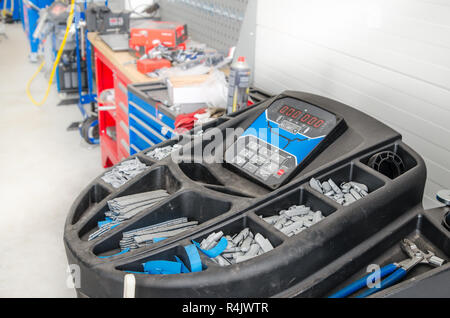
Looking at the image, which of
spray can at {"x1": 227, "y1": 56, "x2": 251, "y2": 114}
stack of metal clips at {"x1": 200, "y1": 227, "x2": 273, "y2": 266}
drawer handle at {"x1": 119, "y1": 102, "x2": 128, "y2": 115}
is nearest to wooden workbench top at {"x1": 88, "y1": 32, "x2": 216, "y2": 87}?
drawer handle at {"x1": 119, "y1": 102, "x2": 128, "y2": 115}

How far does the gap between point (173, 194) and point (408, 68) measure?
84 cm

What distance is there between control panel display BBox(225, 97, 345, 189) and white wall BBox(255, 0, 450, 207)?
0.32 meters

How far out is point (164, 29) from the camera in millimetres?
2869

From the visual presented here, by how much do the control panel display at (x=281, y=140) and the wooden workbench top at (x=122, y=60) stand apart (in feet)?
3.67

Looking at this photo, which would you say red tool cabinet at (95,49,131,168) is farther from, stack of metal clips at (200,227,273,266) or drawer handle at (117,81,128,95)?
stack of metal clips at (200,227,273,266)

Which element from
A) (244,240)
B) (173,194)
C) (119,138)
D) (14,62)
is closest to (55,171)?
(119,138)

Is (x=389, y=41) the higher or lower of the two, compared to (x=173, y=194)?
higher

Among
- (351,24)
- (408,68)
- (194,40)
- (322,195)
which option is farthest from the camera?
(194,40)

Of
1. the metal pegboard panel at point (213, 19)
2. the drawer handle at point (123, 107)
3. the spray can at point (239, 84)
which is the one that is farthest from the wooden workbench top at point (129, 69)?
the metal pegboard panel at point (213, 19)

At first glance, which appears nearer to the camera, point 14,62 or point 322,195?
point 322,195

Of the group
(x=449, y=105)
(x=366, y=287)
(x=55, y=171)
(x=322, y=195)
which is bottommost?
(x=55, y=171)

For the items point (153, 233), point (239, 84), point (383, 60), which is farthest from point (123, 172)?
point (383, 60)

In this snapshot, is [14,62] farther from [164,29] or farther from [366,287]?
[366,287]

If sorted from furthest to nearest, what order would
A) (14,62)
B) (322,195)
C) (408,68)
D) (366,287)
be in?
(14,62) < (408,68) < (322,195) < (366,287)
